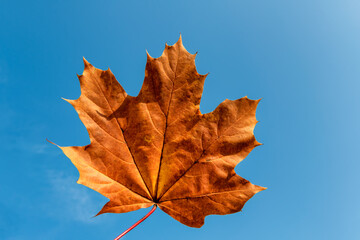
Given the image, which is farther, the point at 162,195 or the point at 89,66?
the point at 162,195

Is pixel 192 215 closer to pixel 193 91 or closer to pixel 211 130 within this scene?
pixel 211 130

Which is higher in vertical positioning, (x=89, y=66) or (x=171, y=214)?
Result: (x=89, y=66)

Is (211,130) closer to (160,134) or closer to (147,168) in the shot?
(160,134)

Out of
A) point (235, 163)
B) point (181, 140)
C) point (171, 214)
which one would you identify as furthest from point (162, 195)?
point (235, 163)

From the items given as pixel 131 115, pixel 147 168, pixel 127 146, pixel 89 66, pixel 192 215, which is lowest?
pixel 192 215

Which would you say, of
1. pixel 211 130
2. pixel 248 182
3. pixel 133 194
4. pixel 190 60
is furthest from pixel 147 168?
pixel 190 60

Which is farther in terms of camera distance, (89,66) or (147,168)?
(147,168)
